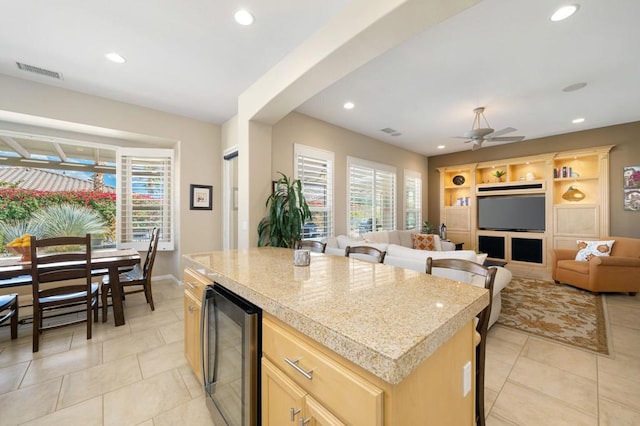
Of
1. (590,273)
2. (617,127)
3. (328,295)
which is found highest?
(617,127)

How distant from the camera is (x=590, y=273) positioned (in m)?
4.05

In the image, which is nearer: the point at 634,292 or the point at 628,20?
the point at 628,20

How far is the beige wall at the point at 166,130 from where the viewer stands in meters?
3.25

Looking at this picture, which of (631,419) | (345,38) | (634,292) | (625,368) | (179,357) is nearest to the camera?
(631,419)

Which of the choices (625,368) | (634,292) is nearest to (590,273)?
(634,292)

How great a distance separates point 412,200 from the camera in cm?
711

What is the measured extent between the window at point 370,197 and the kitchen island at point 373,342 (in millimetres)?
4031

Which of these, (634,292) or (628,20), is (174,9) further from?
(634,292)

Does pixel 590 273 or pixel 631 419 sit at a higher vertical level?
pixel 590 273

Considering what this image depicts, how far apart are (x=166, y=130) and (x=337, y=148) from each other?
2991 millimetres

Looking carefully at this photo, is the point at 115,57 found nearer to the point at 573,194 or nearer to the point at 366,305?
the point at 366,305

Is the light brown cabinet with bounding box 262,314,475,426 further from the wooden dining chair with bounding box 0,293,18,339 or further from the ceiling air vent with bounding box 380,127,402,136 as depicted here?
Result: the ceiling air vent with bounding box 380,127,402,136

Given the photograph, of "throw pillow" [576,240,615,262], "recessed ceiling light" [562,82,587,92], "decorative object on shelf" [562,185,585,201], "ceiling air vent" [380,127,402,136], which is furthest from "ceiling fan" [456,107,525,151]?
"decorative object on shelf" [562,185,585,201]

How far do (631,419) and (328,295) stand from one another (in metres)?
2.27
